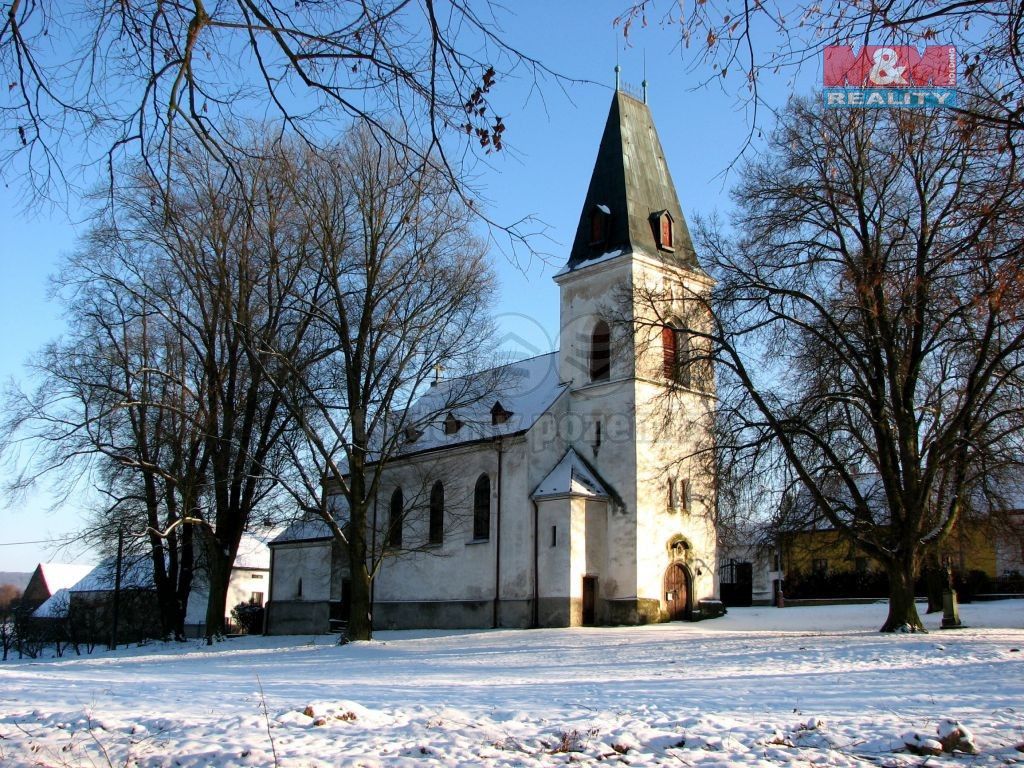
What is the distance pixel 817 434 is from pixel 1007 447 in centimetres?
432

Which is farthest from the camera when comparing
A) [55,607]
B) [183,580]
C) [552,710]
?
[55,607]

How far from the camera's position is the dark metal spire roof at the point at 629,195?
3638 centimetres

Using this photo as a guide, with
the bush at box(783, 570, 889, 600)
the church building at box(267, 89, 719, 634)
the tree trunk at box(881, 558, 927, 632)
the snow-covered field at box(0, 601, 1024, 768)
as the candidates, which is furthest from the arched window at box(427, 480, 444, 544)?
the tree trunk at box(881, 558, 927, 632)

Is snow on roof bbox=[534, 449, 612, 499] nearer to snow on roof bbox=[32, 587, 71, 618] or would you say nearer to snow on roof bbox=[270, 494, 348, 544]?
snow on roof bbox=[270, 494, 348, 544]

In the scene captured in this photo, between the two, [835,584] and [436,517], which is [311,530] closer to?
[436,517]

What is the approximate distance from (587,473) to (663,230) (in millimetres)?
9778

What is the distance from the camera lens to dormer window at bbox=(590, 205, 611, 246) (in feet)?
121

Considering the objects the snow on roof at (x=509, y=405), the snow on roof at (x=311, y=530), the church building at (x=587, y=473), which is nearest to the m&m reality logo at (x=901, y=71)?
the church building at (x=587, y=473)

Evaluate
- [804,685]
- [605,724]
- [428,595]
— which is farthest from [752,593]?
[605,724]

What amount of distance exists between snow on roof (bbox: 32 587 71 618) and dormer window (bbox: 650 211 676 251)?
4509 centimetres

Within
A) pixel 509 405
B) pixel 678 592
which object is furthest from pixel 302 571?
pixel 678 592

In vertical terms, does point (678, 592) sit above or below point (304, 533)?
Answer: below

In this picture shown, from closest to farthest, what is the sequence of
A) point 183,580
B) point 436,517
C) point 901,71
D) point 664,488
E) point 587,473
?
1. point 901,71
2. point 664,488
3. point 587,473
4. point 183,580
5. point 436,517

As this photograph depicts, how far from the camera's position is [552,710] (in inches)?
400
